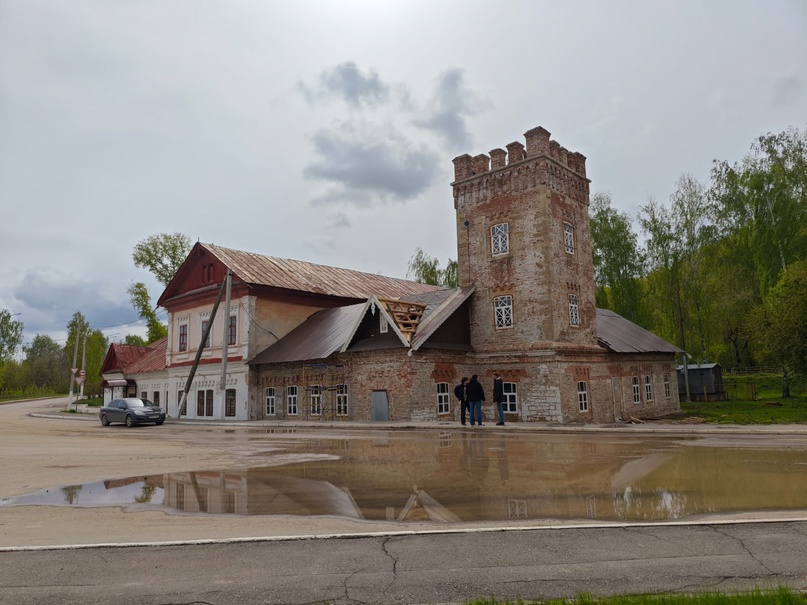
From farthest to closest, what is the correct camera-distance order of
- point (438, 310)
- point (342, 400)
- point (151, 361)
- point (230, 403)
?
point (151, 361), point (230, 403), point (342, 400), point (438, 310)

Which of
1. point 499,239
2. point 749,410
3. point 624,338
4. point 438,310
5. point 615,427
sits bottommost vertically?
point 749,410

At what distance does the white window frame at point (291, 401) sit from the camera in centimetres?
2908

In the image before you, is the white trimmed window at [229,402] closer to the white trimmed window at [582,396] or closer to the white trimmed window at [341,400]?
the white trimmed window at [341,400]

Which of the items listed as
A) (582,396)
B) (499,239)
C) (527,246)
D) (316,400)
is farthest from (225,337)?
(582,396)

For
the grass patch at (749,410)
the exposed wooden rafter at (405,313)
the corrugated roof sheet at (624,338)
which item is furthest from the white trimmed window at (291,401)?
the grass patch at (749,410)

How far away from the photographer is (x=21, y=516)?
716 cm

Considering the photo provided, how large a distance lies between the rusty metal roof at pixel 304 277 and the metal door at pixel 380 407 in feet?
35.3

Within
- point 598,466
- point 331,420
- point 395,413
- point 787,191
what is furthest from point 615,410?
point 787,191

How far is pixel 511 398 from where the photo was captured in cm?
2470

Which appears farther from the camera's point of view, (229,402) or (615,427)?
(229,402)

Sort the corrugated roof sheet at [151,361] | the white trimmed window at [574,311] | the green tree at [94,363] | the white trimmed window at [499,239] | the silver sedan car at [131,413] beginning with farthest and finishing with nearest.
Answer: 1. the green tree at [94,363]
2. the corrugated roof sheet at [151,361]
3. the silver sedan car at [131,413]
4. the white trimmed window at [499,239]
5. the white trimmed window at [574,311]

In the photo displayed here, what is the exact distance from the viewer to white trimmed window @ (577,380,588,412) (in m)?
24.3

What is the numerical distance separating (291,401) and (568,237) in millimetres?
15729

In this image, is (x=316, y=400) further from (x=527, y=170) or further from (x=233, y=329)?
(x=527, y=170)
